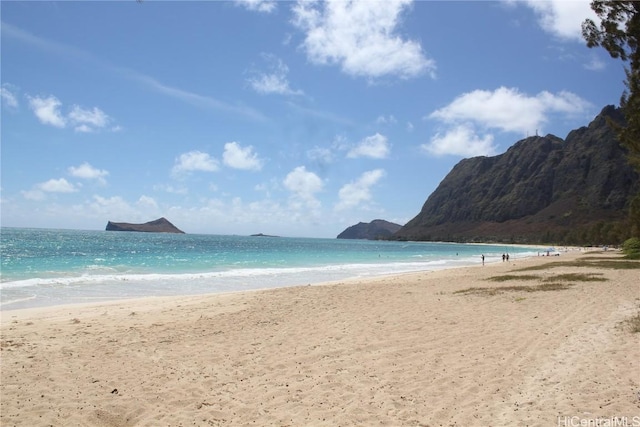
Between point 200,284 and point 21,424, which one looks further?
point 200,284

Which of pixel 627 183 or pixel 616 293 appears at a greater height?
pixel 627 183

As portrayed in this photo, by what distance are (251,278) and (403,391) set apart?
2817 cm

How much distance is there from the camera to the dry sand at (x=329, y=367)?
21.2 feet

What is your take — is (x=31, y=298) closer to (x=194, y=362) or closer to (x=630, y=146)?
(x=194, y=362)

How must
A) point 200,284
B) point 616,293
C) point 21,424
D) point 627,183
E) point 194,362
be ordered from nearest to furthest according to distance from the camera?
1. point 21,424
2. point 194,362
3. point 616,293
4. point 200,284
5. point 627,183

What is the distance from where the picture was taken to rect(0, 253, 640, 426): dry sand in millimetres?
6461

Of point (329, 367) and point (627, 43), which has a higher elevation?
point (627, 43)

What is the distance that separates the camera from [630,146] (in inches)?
608

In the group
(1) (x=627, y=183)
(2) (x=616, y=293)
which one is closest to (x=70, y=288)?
(2) (x=616, y=293)

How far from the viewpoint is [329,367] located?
8.70 m

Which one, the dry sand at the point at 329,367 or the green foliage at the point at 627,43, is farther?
the green foliage at the point at 627,43

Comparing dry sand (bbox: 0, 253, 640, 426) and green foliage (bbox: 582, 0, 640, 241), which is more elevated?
green foliage (bbox: 582, 0, 640, 241)

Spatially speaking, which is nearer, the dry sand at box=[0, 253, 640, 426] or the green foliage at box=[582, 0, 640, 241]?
the dry sand at box=[0, 253, 640, 426]

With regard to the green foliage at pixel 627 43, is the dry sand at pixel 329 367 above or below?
below
